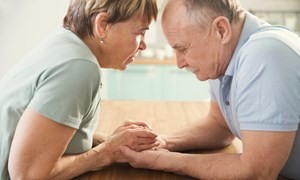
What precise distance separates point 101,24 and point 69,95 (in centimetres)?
28

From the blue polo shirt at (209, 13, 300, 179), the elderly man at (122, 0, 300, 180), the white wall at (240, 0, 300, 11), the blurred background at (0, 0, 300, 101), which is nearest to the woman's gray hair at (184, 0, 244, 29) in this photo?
the elderly man at (122, 0, 300, 180)

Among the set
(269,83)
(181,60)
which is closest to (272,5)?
(181,60)

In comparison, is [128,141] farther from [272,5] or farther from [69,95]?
[272,5]

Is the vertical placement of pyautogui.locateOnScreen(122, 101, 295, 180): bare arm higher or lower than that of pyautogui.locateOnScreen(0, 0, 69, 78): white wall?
higher

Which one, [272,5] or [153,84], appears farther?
[272,5]

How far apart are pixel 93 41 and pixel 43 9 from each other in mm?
2776

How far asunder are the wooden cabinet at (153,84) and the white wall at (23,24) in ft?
2.31

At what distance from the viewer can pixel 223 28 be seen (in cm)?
133

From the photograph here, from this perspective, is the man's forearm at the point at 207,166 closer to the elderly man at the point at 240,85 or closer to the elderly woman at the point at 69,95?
the elderly man at the point at 240,85

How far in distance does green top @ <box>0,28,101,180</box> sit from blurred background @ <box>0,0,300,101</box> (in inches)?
97.7

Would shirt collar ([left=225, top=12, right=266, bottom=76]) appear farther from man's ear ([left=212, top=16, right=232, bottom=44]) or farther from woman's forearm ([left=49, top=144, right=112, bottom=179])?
woman's forearm ([left=49, top=144, right=112, bottom=179])

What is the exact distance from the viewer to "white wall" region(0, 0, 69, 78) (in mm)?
3908

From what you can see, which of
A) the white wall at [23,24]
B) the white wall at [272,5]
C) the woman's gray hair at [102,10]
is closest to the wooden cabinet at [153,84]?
the white wall at [23,24]

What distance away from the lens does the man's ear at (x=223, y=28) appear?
1.30 metres
